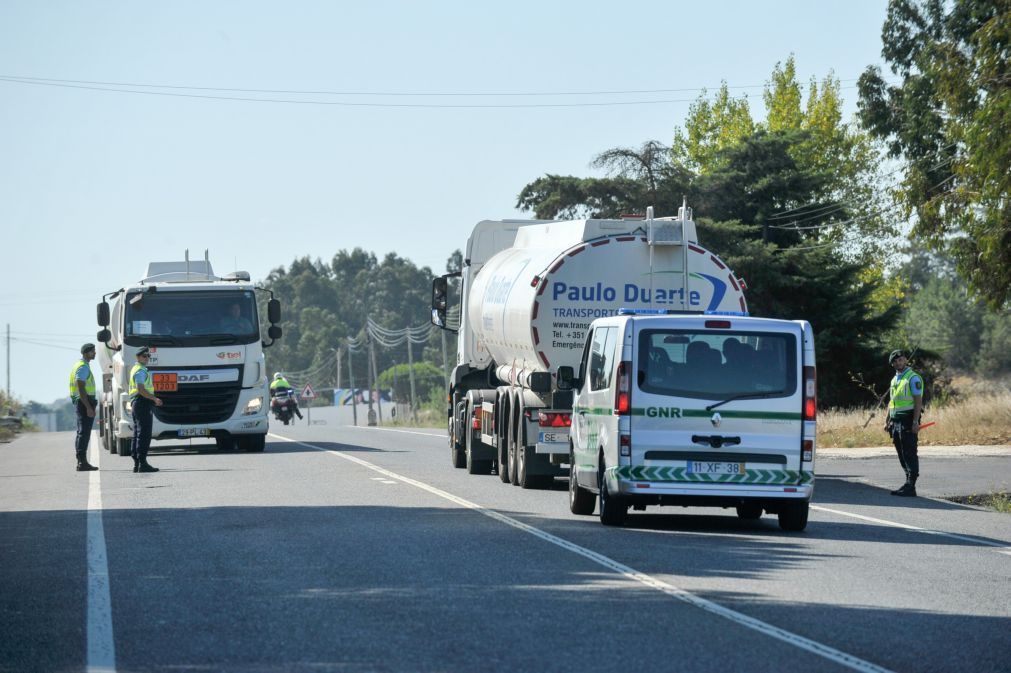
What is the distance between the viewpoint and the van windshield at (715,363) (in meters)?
14.9

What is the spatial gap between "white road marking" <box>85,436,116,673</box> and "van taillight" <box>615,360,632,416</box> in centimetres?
473

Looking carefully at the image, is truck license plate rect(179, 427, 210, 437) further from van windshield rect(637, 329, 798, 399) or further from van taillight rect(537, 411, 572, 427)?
van windshield rect(637, 329, 798, 399)

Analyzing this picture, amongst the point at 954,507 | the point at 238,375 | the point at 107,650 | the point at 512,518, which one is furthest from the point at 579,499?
the point at 238,375

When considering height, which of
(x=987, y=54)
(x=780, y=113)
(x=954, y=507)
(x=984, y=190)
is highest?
(x=780, y=113)

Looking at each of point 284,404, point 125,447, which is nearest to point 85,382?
point 125,447

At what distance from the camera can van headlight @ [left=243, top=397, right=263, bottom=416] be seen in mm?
29562

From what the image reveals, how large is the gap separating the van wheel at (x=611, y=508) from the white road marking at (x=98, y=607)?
456cm

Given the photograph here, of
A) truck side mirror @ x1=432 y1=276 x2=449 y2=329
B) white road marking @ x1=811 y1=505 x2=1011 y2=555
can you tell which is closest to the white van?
white road marking @ x1=811 y1=505 x2=1011 y2=555

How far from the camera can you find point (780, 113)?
66062 mm

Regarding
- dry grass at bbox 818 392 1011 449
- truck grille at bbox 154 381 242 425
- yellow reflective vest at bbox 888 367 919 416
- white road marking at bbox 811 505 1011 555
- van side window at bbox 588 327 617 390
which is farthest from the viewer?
dry grass at bbox 818 392 1011 449

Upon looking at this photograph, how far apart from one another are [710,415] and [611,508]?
1284 millimetres

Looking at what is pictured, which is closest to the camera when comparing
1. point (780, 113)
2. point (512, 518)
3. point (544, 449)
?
point (512, 518)

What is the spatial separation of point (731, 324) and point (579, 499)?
2.64 meters

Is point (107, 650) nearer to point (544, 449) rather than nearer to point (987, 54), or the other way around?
point (544, 449)
